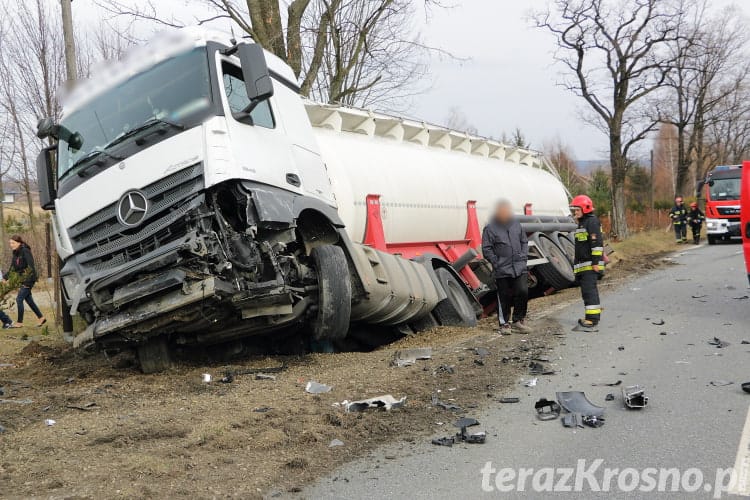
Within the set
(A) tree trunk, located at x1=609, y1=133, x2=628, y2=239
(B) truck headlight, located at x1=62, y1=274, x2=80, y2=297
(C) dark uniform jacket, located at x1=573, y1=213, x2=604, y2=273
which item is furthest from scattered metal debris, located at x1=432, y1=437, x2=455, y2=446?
(A) tree trunk, located at x1=609, y1=133, x2=628, y2=239

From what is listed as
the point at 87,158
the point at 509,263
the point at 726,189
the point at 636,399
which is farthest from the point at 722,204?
the point at 87,158

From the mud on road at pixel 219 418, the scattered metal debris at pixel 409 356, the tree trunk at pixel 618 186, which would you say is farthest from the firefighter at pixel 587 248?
the tree trunk at pixel 618 186

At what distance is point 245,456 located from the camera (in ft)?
13.8

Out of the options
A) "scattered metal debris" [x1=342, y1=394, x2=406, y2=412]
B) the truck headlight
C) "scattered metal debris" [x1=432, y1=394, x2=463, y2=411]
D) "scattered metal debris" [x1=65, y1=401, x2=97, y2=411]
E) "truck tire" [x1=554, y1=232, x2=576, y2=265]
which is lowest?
"scattered metal debris" [x1=432, y1=394, x2=463, y2=411]

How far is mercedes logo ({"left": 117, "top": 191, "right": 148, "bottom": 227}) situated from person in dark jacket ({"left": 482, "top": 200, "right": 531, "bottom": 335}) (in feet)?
13.9

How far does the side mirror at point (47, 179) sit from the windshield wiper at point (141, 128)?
1048mm

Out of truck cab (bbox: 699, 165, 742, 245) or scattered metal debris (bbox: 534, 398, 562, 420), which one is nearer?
scattered metal debris (bbox: 534, 398, 562, 420)

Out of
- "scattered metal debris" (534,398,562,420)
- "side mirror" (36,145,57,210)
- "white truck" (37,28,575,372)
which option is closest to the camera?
"scattered metal debris" (534,398,562,420)

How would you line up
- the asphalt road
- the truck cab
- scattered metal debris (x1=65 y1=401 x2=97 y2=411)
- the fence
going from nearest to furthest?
the asphalt road, scattered metal debris (x1=65 y1=401 x2=97 y2=411), the truck cab, the fence

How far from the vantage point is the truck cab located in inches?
963

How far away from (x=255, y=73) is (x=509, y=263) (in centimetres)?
402

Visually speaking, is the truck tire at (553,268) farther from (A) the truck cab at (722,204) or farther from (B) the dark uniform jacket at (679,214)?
(B) the dark uniform jacket at (679,214)

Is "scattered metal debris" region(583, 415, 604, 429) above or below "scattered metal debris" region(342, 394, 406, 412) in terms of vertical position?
below

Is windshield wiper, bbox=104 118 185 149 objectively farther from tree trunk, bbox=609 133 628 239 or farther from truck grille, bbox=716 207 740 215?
tree trunk, bbox=609 133 628 239
